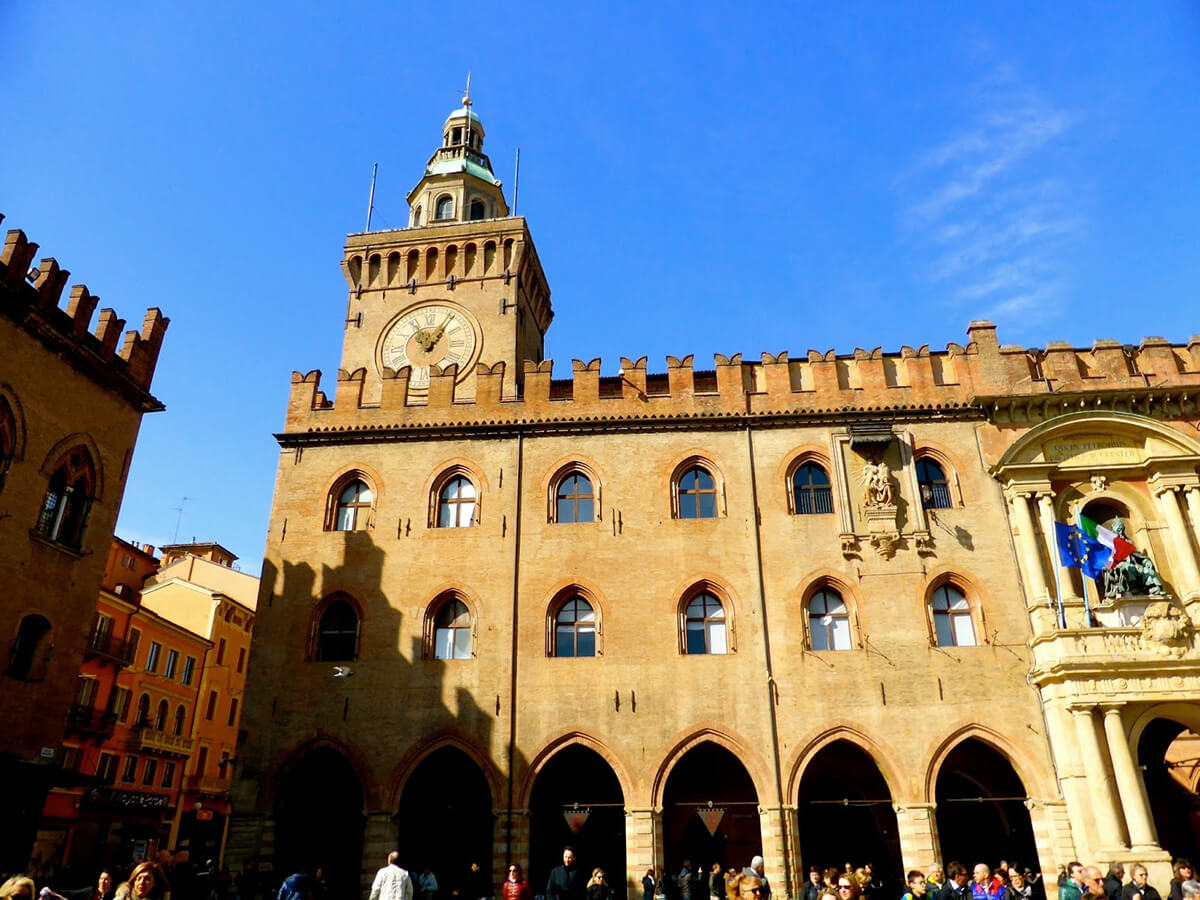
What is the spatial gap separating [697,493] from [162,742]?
28399 mm

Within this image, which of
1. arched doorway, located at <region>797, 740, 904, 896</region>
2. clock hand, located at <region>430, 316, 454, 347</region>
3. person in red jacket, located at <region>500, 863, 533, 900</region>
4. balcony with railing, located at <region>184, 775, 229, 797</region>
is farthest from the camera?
balcony with railing, located at <region>184, 775, 229, 797</region>

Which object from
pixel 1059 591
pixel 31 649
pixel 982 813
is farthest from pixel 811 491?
pixel 31 649

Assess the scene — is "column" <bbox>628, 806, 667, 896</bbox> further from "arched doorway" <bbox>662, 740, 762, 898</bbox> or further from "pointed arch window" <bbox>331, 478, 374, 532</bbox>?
"pointed arch window" <bbox>331, 478, 374, 532</bbox>

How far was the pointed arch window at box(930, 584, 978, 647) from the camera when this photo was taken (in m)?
21.1

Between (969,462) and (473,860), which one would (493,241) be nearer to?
(969,462)

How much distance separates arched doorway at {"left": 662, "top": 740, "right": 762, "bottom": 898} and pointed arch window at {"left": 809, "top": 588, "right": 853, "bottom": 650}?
4444 millimetres

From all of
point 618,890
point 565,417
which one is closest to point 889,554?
point 565,417

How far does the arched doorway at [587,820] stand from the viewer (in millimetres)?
23359

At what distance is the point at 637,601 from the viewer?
71.9 feet

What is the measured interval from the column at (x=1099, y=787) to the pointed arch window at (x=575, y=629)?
11113 millimetres

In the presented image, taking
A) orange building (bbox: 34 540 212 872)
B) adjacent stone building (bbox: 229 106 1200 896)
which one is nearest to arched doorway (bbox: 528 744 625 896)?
adjacent stone building (bbox: 229 106 1200 896)

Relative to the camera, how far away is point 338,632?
74.2 feet

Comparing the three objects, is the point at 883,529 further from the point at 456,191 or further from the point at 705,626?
the point at 456,191

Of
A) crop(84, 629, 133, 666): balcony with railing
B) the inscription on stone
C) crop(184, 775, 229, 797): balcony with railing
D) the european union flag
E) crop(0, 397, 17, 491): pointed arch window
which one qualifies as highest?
the inscription on stone
